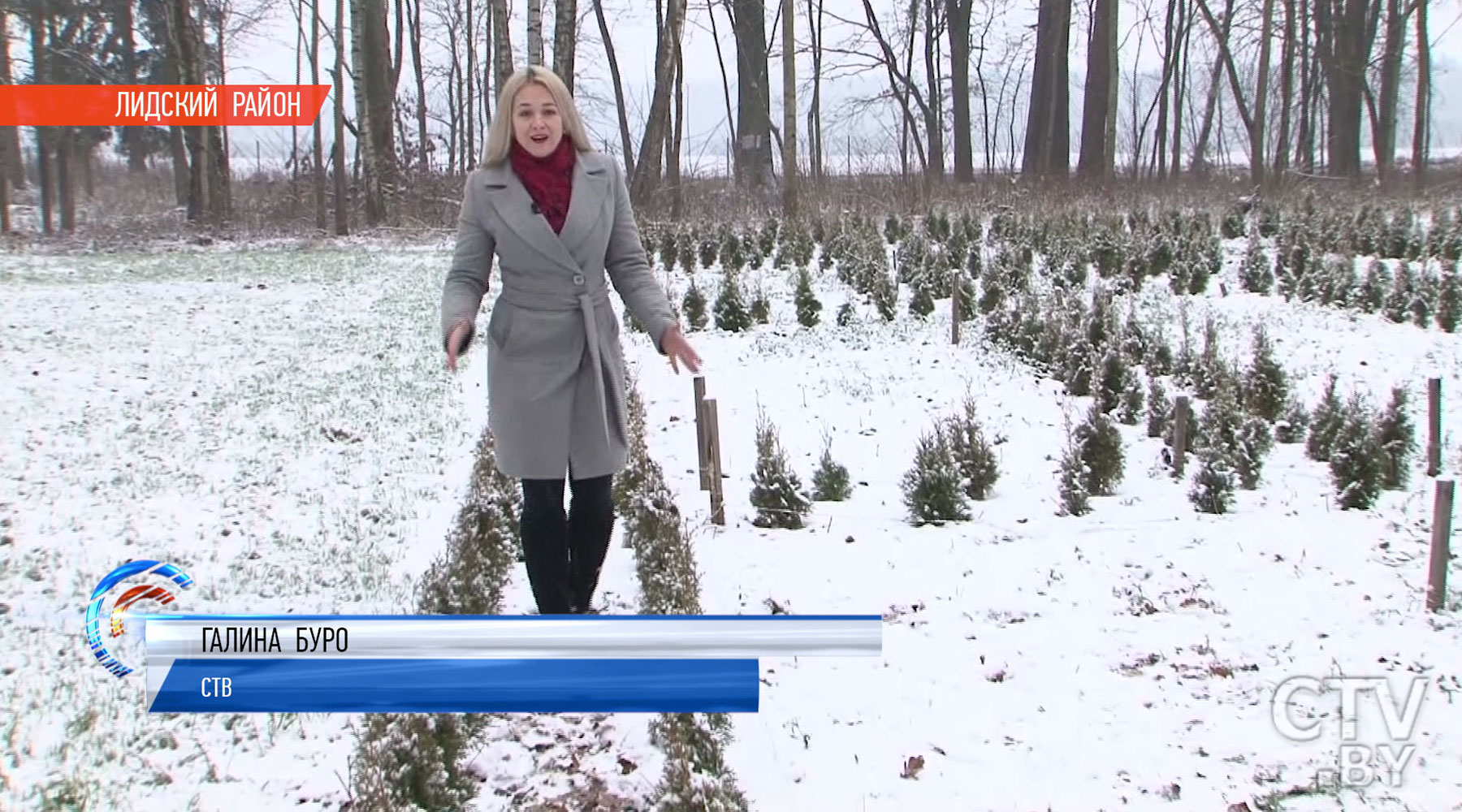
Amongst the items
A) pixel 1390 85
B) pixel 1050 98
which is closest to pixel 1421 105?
pixel 1390 85

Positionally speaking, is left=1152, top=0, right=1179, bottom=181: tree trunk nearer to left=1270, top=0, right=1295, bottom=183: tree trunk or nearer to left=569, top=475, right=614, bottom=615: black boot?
left=1270, top=0, right=1295, bottom=183: tree trunk

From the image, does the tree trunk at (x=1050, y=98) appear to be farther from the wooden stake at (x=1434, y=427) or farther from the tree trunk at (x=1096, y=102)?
the wooden stake at (x=1434, y=427)

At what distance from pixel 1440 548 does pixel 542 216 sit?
10.0 ft

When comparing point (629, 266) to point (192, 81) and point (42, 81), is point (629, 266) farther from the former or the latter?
point (42, 81)

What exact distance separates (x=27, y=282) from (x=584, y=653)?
540 inches

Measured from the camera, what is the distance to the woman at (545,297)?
3.03 m

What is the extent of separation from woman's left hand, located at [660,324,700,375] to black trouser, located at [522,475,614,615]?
45 centimetres

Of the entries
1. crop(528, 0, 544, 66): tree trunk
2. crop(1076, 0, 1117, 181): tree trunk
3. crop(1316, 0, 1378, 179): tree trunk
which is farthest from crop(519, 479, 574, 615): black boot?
crop(1316, 0, 1378, 179): tree trunk

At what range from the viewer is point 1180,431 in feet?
16.9

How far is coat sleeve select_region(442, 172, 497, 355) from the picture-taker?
121 inches

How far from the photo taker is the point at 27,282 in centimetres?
1308

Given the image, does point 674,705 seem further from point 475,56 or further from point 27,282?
point 475,56

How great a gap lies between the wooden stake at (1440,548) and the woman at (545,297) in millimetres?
2478

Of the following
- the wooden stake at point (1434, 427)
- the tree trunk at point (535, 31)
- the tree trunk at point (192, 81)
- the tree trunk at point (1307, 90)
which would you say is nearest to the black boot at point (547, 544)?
the wooden stake at point (1434, 427)
